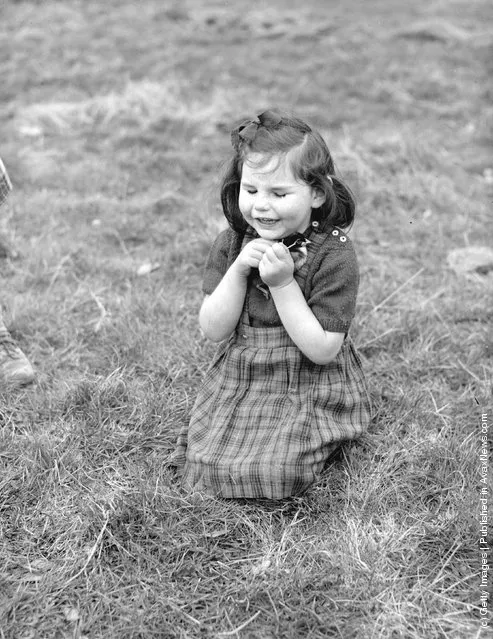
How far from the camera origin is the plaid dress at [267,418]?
2256 millimetres

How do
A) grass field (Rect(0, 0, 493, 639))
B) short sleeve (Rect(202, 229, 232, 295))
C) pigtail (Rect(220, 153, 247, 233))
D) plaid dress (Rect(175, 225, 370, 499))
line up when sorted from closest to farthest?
grass field (Rect(0, 0, 493, 639)), plaid dress (Rect(175, 225, 370, 499)), pigtail (Rect(220, 153, 247, 233)), short sleeve (Rect(202, 229, 232, 295))

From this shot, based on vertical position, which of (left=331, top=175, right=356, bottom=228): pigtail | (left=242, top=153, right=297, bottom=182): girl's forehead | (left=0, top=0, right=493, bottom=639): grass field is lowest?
(left=0, top=0, right=493, bottom=639): grass field

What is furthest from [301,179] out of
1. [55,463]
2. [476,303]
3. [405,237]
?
[405,237]

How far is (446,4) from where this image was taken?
35.1 ft

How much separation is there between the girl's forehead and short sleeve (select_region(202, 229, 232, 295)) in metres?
0.36

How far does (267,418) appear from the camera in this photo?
7.77ft

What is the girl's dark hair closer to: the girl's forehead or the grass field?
the girl's forehead

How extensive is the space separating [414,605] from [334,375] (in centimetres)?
79

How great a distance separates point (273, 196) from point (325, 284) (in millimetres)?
329

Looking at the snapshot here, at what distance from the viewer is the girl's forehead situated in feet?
7.07

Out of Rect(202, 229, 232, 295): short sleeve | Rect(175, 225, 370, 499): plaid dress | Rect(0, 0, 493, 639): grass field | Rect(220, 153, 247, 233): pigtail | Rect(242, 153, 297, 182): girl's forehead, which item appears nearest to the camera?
Rect(0, 0, 493, 639): grass field

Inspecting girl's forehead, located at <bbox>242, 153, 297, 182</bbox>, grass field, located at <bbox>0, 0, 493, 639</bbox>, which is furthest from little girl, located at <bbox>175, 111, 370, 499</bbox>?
grass field, located at <bbox>0, 0, 493, 639</bbox>

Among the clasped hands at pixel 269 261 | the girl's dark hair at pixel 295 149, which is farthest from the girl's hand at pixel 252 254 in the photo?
the girl's dark hair at pixel 295 149

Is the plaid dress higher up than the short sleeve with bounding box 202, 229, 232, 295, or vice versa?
the short sleeve with bounding box 202, 229, 232, 295
